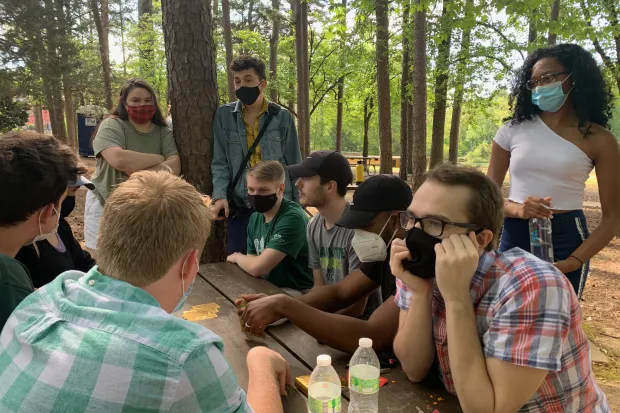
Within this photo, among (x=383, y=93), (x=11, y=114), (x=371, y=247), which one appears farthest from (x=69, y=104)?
(x=371, y=247)

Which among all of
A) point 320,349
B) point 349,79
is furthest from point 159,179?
point 349,79

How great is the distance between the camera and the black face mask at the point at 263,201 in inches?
126

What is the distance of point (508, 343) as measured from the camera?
4.30 feet

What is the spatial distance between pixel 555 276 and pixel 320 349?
99 cm

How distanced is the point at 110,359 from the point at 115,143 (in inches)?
112

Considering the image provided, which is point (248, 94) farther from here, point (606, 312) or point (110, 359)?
point (606, 312)

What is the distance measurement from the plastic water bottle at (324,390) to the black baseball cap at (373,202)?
0.88m

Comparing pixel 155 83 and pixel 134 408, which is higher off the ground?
pixel 155 83

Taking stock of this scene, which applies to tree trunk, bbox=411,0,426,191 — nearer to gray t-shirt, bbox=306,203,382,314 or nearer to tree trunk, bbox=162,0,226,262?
tree trunk, bbox=162,0,226,262

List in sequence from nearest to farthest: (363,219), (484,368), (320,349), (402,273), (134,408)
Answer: (134,408) → (484,368) → (402,273) → (320,349) → (363,219)

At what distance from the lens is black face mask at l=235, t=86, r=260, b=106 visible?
371cm

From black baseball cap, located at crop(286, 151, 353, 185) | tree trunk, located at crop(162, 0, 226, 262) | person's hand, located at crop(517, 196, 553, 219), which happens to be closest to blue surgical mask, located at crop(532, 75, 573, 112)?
person's hand, located at crop(517, 196, 553, 219)

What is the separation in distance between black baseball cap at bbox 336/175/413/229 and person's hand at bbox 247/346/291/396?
0.83 metres

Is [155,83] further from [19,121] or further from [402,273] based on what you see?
[402,273]
